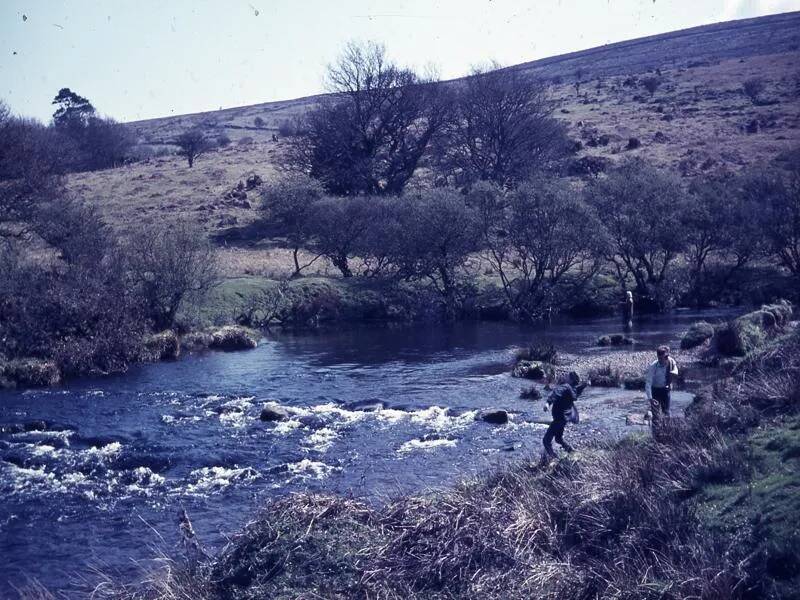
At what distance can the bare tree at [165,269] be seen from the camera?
3659 cm

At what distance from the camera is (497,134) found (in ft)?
219

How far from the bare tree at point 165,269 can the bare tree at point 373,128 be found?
24.3 m

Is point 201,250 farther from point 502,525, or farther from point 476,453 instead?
point 502,525

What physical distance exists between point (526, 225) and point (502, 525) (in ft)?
107

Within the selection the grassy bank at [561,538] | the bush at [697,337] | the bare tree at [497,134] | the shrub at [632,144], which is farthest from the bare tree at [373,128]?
the grassy bank at [561,538]

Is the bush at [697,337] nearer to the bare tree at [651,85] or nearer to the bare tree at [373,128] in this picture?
the bare tree at [373,128]

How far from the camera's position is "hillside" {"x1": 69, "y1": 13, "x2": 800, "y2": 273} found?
213 feet

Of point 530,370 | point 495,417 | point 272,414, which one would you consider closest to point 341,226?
point 530,370

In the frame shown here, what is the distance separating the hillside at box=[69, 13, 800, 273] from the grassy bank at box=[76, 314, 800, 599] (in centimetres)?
3760

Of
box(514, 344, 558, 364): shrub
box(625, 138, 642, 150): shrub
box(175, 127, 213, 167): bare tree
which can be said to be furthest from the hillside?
box(514, 344, 558, 364): shrub

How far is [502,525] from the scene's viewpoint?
35.0 feet

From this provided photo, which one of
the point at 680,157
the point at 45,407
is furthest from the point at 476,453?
the point at 680,157

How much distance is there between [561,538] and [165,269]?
1153 inches

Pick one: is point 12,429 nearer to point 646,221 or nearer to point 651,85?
point 646,221
